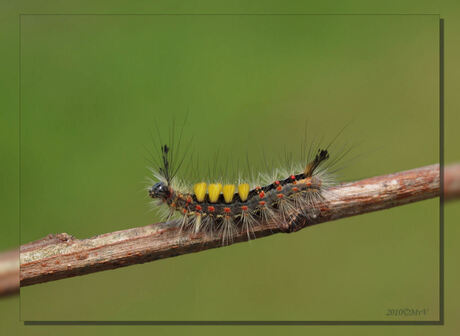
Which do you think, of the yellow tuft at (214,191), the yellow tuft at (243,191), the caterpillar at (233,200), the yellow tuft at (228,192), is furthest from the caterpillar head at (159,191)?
the yellow tuft at (243,191)

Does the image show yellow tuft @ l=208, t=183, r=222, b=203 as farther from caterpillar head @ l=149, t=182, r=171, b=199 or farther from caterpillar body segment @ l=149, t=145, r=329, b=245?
caterpillar head @ l=149, t=182, r=171, b=199

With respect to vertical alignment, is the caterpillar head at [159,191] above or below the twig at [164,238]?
above

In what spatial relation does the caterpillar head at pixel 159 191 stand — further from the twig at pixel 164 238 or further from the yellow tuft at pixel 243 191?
the yellow tuft at pixel 243 191

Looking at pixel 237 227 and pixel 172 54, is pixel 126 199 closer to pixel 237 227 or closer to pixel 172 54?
pixel 172 54

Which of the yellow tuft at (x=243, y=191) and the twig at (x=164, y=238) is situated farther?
the yellow tuft at (x=243, y=191)

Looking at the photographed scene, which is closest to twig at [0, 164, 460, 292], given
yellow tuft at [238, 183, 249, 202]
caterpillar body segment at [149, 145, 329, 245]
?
caterpillar body segment at [149, 145, 329, 245]

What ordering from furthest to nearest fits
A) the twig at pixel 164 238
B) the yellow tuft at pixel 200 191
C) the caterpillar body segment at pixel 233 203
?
the yellow tuft at pixel 200 191 < the caterpillar body segment at pixel 233 203 < the twig at pixel 164 238

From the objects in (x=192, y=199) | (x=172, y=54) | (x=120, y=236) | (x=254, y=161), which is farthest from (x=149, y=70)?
(x=120, y=236)
